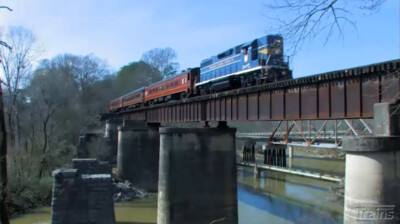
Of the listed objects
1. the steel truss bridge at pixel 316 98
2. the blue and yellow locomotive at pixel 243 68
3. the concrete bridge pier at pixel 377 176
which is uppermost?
the blue and yellow locomotive at pixel 243 68

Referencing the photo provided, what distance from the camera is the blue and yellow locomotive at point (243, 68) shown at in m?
18.6

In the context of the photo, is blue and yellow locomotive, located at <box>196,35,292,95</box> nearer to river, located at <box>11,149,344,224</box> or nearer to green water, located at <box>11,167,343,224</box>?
river, located at <box>11,149,344,224</box>

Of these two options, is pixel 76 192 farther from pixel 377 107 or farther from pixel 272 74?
pixel 377 107

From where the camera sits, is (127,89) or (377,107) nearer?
(377,107)

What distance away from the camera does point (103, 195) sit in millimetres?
16375

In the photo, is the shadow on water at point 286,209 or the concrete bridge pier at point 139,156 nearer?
the shadow on water at point 286,209

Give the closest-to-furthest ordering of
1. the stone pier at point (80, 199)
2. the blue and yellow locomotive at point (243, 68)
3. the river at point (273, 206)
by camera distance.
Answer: the stone pier at point (80, 199) < the blue and yellow locomotive at point (243, 68) < the river at point (273, 206)

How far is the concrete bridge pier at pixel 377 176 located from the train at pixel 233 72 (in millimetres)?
4383

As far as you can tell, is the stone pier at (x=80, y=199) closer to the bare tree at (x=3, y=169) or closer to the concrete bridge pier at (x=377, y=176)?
the bare tree at (x=3, y=169)

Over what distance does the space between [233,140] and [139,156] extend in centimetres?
1510

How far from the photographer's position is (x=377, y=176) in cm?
855

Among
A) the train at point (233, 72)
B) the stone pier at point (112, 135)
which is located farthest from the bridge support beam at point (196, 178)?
the stone pier at point (112, 135)

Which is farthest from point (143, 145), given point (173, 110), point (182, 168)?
point (182, 168)

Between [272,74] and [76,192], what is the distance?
10644 millimetres
